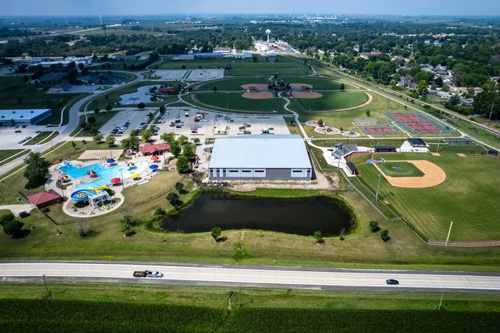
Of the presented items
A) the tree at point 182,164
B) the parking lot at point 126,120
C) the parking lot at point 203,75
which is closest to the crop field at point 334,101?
the parking lot at point 126,120

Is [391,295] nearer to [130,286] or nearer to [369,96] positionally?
[130,286]

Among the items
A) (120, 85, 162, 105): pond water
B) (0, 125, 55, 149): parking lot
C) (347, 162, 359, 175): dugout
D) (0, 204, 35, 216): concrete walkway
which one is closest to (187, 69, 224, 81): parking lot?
(120, 85, 162, 105): pond water

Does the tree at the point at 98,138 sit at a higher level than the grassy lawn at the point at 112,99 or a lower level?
lower

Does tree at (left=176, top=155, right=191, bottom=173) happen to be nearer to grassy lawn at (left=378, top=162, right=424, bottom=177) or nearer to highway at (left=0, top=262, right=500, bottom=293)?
highway at (left=0, top=262, right=500, bottom=293)

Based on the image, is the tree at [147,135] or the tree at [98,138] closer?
the tree at [147,135]

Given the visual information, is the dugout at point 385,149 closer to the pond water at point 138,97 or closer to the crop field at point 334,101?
the crop field at point 334,101

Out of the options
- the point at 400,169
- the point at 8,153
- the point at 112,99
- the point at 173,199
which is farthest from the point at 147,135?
the point at 400,169
